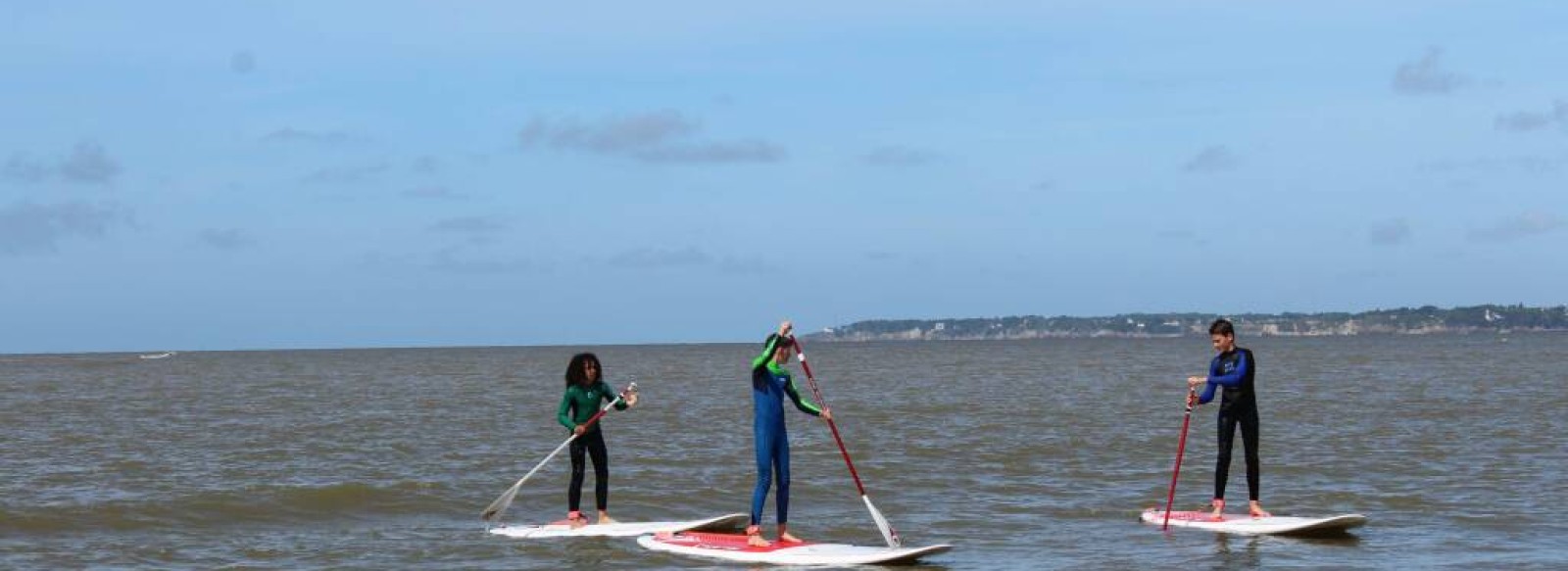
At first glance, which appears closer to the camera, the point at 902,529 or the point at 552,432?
the point at 902,529

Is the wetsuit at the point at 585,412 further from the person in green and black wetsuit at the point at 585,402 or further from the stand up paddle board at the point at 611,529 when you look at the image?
the stand up paddle board at the point at 611,529

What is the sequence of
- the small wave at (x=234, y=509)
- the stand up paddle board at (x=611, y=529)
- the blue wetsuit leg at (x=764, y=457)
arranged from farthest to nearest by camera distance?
the small wave at (x=234, y=509)
the stand up paddle board at (x=611, y=529)
the blue wetsuit leg at (x=764, y=457)

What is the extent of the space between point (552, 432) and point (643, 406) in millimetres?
11353

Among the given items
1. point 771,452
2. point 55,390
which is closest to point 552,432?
point 771,452

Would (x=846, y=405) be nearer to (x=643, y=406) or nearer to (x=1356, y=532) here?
(x=643, y=406)

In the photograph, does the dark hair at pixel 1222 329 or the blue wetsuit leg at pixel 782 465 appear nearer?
the blue wetsuit leg at pixel 782 465

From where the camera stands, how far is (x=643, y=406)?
46219 millimetres

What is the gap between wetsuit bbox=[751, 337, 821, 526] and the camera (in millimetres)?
14398

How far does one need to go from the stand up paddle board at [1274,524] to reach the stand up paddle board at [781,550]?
2.98m

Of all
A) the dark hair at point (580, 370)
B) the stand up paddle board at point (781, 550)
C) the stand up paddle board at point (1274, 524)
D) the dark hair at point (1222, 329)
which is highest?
the dark hair at point (1222, 329)

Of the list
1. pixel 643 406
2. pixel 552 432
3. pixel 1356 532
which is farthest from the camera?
pixel 643 406

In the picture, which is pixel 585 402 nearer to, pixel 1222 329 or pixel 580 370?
pixel 580 370

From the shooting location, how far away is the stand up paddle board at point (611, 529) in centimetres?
1669

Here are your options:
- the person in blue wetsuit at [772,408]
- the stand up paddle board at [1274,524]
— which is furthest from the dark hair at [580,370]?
the stand up paddle board at [1274,524]
